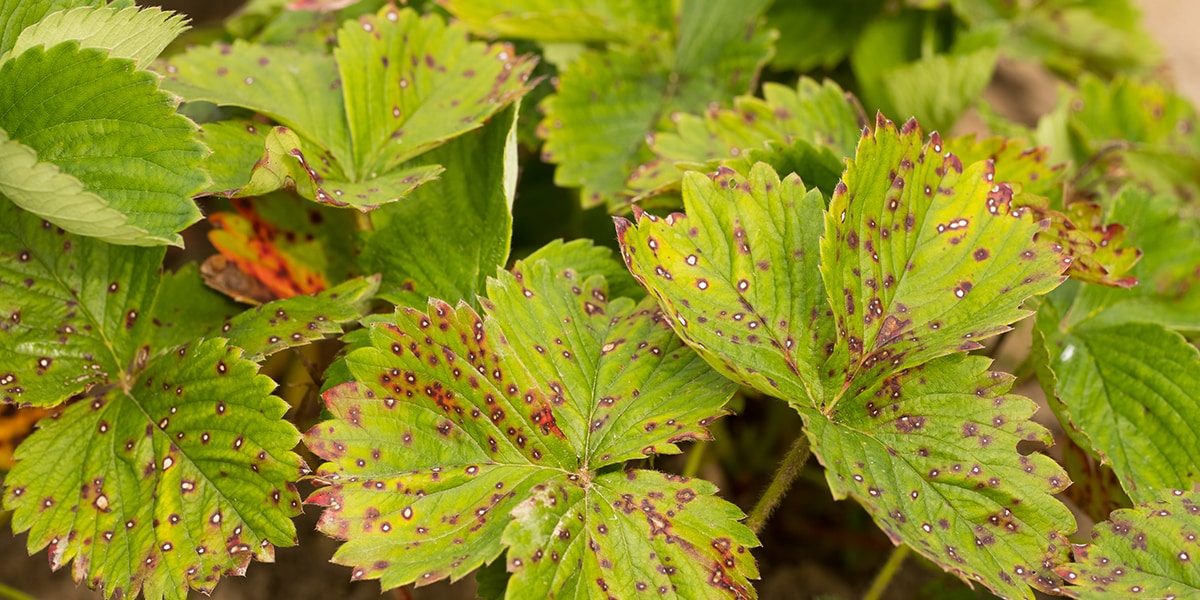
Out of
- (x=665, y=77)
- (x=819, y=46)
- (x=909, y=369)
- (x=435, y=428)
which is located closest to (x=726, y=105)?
(x=665, y=77)

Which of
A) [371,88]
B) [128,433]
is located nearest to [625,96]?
[371,88]

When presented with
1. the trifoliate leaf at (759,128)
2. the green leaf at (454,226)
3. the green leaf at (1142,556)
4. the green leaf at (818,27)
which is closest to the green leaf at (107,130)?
the green leaf at (454,226)

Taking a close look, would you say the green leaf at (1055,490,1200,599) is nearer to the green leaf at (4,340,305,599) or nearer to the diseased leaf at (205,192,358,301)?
the green leaf at (4,340,305,599)

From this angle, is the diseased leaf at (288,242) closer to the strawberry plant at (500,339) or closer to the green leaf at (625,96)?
the strawberry plant at (500,339)

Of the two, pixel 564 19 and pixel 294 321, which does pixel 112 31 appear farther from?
pixel 564 19

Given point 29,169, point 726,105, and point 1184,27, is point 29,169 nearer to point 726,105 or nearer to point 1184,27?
point 726,105

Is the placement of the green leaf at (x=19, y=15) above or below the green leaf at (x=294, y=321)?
above

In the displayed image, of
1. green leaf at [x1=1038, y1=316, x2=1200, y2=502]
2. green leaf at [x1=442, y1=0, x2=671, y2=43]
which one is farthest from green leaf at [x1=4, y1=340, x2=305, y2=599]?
green leaf at [x1=1038, y1=316, x2=1200, y2=502]
